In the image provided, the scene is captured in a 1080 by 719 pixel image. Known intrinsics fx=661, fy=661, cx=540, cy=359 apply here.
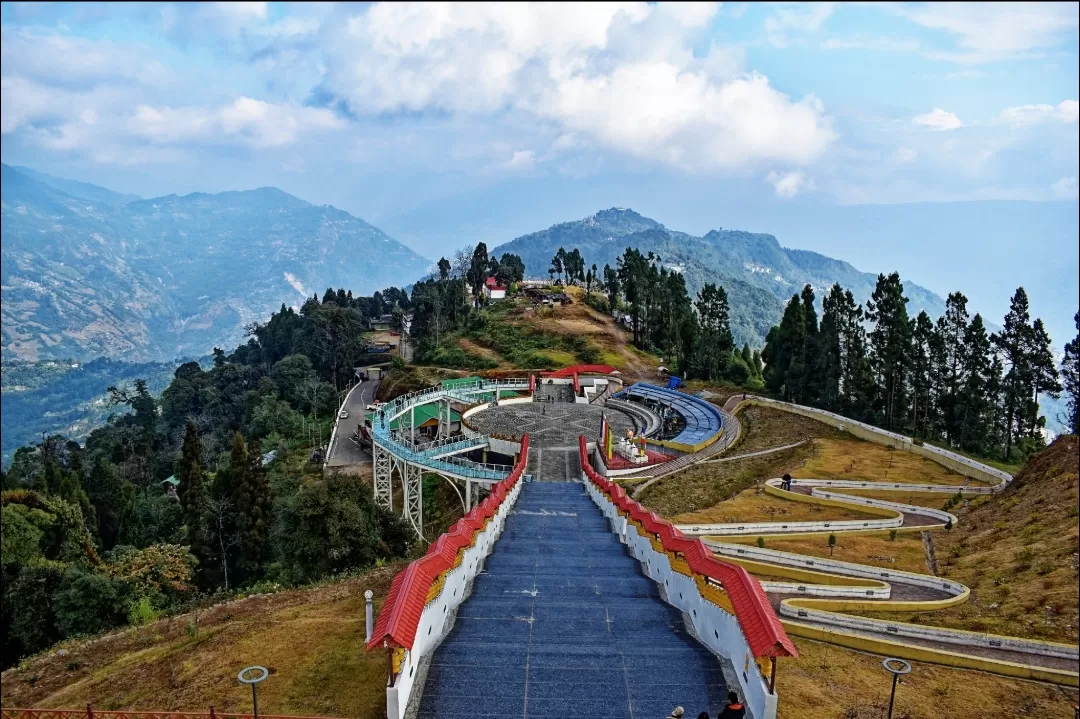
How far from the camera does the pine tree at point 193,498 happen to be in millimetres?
37719

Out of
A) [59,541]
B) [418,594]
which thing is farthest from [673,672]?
[59,541]

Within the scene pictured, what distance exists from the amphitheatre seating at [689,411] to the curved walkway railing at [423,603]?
2624 cm

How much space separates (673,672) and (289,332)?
92.2m

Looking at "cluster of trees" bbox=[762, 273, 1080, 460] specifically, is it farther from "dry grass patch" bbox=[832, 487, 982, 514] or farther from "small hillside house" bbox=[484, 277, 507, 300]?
"small hillside house" bbox=[484, 277, 507, 300]

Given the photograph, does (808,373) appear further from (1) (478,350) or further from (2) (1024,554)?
(1) (478,350)

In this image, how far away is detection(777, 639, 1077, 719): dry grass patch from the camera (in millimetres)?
11750

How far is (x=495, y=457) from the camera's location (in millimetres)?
42094

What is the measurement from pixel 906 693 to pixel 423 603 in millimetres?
9358

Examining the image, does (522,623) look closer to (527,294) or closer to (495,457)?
(495,457)

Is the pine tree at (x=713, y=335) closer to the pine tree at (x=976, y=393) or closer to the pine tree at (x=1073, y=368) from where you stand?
the pine tree at (x=976, y=393)

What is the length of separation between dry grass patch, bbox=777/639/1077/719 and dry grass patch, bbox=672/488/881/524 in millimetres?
11040

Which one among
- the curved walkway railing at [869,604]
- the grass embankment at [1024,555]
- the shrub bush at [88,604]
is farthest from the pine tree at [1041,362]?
the shrub bush at [88,604]

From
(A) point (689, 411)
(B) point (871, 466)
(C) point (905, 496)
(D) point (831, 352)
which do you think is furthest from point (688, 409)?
(C) point (905, 496)

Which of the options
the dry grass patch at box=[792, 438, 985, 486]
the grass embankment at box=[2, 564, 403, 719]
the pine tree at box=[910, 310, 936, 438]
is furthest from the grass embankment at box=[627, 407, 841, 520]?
the grass embankment at box=[2, 564, 403, 719]
